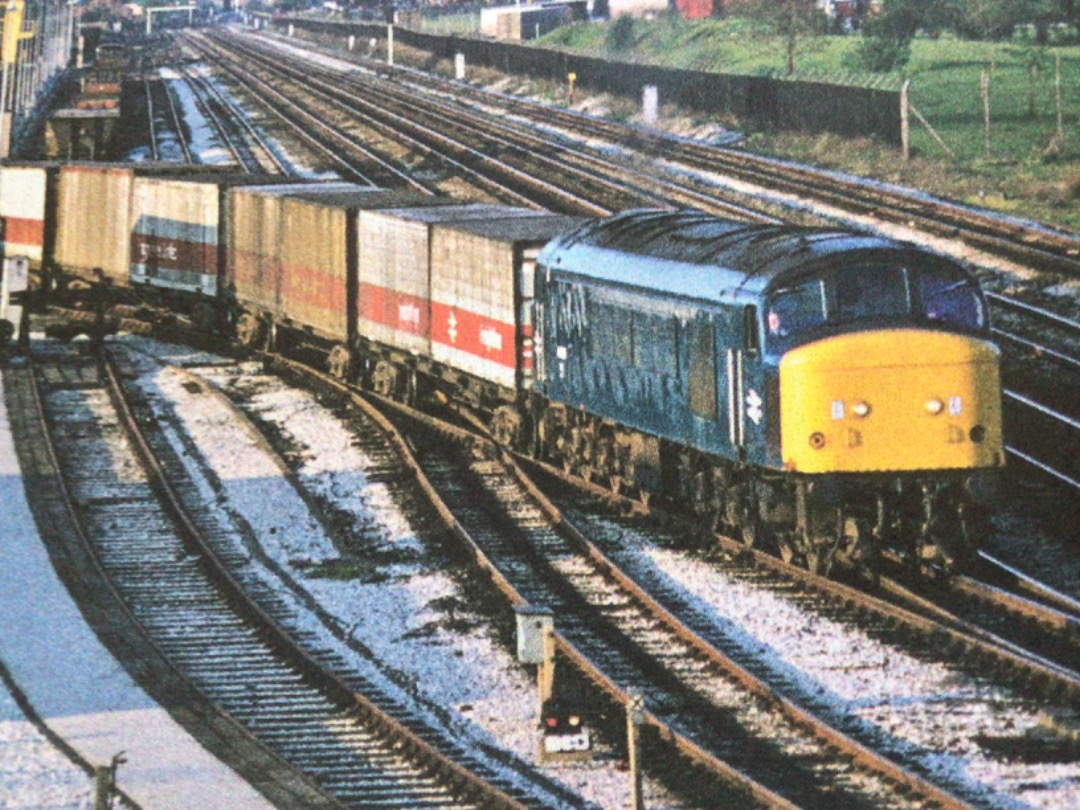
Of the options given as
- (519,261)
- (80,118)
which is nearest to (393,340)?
(519,261)

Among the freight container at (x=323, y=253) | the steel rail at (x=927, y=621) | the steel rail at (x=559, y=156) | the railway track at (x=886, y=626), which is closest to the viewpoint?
the railway track at (x=886, y=626)

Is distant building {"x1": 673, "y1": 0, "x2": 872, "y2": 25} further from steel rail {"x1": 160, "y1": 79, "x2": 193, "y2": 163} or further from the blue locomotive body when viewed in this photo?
the blue locomotive body

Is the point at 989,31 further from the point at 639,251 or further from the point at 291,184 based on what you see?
the point at 639,251

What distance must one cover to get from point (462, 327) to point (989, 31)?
47.1m

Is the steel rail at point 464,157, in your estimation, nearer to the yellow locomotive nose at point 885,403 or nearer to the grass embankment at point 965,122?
the grass embankment at point 965,122

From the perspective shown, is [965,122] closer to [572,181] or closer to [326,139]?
[572,181]

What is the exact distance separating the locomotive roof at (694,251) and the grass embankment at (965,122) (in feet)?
51.3

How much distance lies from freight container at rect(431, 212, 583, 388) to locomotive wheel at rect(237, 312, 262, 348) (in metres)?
7.62

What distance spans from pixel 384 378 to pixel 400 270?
1.94 metres

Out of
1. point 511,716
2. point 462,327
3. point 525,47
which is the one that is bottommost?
point 511,716

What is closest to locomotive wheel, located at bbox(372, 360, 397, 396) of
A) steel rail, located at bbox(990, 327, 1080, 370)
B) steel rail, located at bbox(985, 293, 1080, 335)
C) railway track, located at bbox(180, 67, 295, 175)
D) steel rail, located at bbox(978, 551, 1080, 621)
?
steel rail, located at bbox(990, 327, 1080, 370)

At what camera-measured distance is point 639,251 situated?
66.9ft

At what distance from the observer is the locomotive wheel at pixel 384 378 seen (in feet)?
91.5

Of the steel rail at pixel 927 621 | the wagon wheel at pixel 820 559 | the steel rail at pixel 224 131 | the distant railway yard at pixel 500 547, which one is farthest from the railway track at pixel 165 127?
the wagon wheel at pixel 820 559
